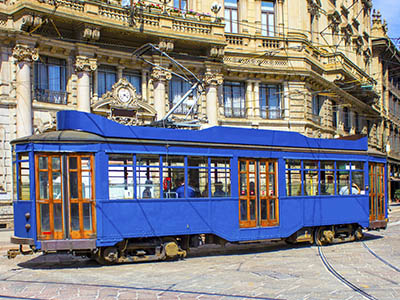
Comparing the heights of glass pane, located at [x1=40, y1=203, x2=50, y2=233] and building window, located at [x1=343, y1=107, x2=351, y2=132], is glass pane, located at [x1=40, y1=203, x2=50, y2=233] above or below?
below

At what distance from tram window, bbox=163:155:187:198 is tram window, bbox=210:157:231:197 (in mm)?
795

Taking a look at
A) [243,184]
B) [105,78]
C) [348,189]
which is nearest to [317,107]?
[105,78]

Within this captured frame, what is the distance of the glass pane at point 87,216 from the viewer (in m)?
10.7

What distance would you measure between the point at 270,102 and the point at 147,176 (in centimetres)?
1614

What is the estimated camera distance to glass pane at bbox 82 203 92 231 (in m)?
10.7

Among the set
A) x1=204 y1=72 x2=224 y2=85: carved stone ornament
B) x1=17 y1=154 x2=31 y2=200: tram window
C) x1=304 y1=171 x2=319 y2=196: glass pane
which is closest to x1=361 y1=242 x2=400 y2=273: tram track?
x1=304 y1=171 x2=319 y2=196: glass pane

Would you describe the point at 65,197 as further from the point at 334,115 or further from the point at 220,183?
the point at 334,115

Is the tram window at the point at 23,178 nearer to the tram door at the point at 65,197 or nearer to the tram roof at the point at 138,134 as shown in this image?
the tram door at the point at 65,197

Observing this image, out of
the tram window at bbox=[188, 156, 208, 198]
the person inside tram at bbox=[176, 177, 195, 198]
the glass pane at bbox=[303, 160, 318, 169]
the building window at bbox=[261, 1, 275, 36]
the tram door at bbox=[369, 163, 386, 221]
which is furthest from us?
the building window at bbox=[261, 1, 275, 36]

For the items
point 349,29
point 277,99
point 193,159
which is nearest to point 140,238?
point 193,159

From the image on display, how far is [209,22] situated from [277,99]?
5619 millimetres

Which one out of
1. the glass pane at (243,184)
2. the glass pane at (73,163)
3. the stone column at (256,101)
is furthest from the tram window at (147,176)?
the stone column at (256,101)

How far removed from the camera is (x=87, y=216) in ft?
35.4

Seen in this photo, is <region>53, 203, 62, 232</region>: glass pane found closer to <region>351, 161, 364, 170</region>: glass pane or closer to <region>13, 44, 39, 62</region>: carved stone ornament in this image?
<region>351, 161, 364, 170</region>: glass pane
